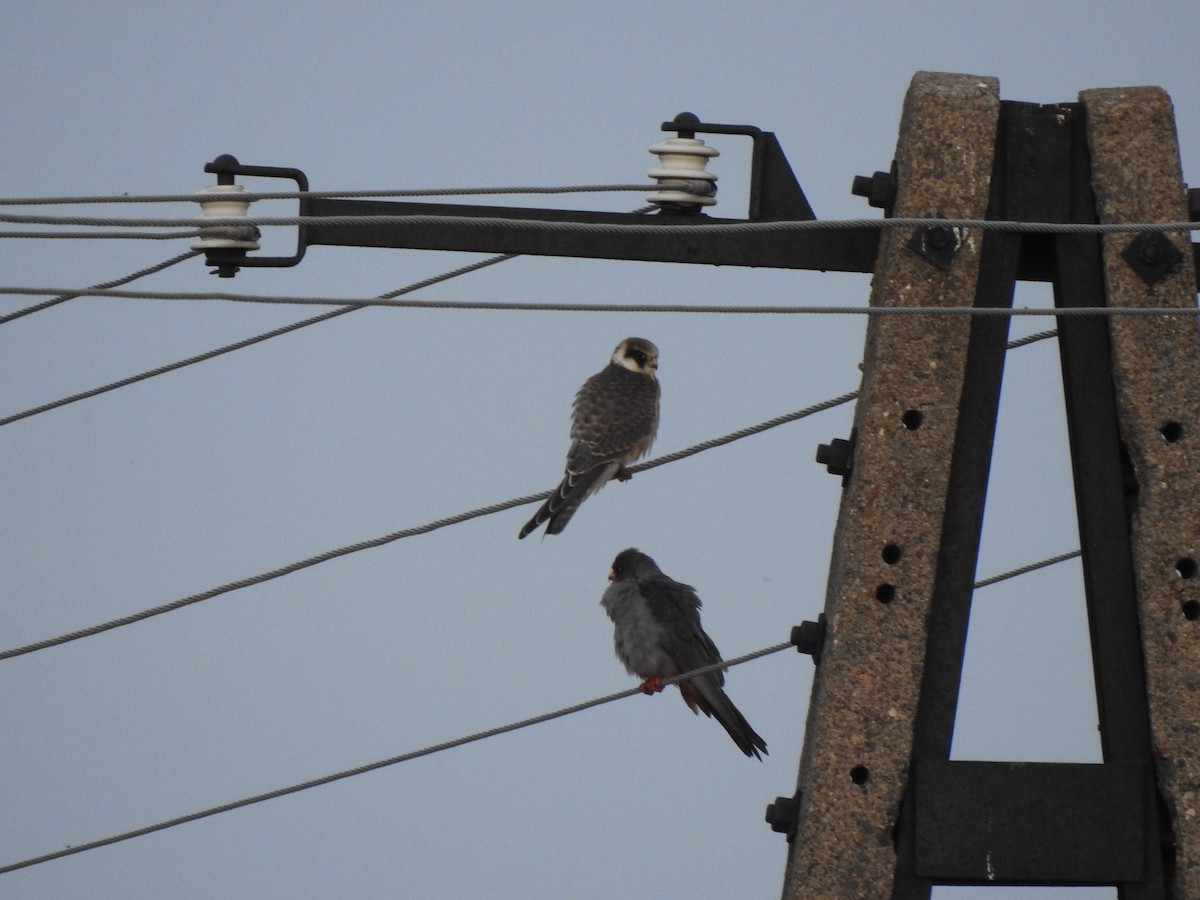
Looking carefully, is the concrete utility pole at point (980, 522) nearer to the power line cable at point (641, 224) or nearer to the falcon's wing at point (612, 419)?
the power line cable at point (641, 224)

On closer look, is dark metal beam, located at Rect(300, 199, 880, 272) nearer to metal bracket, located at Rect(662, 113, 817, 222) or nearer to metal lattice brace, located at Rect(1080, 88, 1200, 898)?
metal bracket, located at Rect(662, 113, 817, 222)

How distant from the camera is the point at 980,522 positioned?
12.8 ft

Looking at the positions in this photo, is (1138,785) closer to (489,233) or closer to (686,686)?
(489,233)

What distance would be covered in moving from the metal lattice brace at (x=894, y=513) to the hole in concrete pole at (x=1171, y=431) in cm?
49

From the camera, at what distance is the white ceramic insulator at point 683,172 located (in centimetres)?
Answer: 406

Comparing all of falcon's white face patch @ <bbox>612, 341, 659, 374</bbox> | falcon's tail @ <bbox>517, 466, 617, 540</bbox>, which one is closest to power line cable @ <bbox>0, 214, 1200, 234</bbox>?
falcon's tail @ <bbox>517, 466, 617, 540</bbox>

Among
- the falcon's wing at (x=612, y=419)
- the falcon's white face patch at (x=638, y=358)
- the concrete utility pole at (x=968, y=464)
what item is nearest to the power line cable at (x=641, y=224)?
the concrete utility pole at (x=968, y=464)

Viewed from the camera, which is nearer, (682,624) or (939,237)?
(939,237)

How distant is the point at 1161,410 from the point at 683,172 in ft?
4.12

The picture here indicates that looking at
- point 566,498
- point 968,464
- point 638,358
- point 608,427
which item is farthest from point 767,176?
point 638,358

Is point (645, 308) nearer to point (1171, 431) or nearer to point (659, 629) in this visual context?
point (1171, 431)

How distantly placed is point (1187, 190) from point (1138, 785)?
1.39 m

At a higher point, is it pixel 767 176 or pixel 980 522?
pixel 767 176

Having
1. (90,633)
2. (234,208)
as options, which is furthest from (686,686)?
(234,208)
